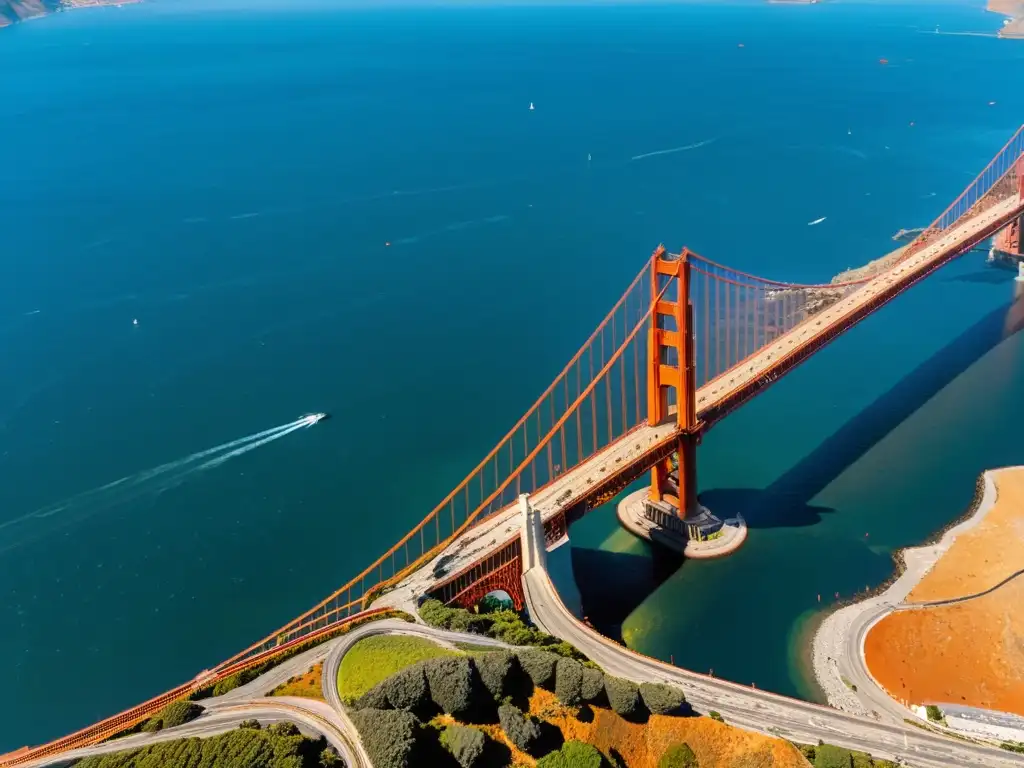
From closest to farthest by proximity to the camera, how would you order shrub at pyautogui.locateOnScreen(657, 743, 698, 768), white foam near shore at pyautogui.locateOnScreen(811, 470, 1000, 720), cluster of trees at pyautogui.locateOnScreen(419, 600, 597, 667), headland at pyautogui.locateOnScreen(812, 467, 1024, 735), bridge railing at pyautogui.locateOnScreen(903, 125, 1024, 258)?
shrub at pyautogui.locateOnScreen(657, 743, 698, 768), cluster of trees at pyautogui.locateOnScreen(419, 600, 597, 667), white foam near shore at pyautogui.locateOnScreen(811, 470, 1000, 720), headland at pyautogui.locateOnScreen(812, 467, 1024, 735), bridge railing at pyautogui.locateOnScreen(903, 125, 1024, 258)

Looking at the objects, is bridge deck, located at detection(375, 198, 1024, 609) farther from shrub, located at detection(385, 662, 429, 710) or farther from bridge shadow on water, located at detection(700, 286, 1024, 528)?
shrub, located at detection(385, 662, 429, 710)

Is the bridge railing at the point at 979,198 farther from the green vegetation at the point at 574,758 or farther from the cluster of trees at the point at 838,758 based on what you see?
the green vegetation at the point at 574,758

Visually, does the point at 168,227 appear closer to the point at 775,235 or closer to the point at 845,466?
the point at 775,235

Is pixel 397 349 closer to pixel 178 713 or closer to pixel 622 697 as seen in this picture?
pixel 178 713

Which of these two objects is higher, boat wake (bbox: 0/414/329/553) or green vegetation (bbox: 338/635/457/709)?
green vegetation (bbox: 338/635/457/709)

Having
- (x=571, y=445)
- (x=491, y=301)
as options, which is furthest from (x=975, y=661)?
(x=491, y=301)

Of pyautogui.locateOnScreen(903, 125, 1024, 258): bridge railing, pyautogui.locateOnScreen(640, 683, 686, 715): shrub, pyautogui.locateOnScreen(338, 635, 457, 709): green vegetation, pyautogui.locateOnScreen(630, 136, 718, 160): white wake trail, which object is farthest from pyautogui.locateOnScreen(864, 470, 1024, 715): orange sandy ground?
pyautogui.locateOnScreen(630, 136, 718, 160): white wake trail
